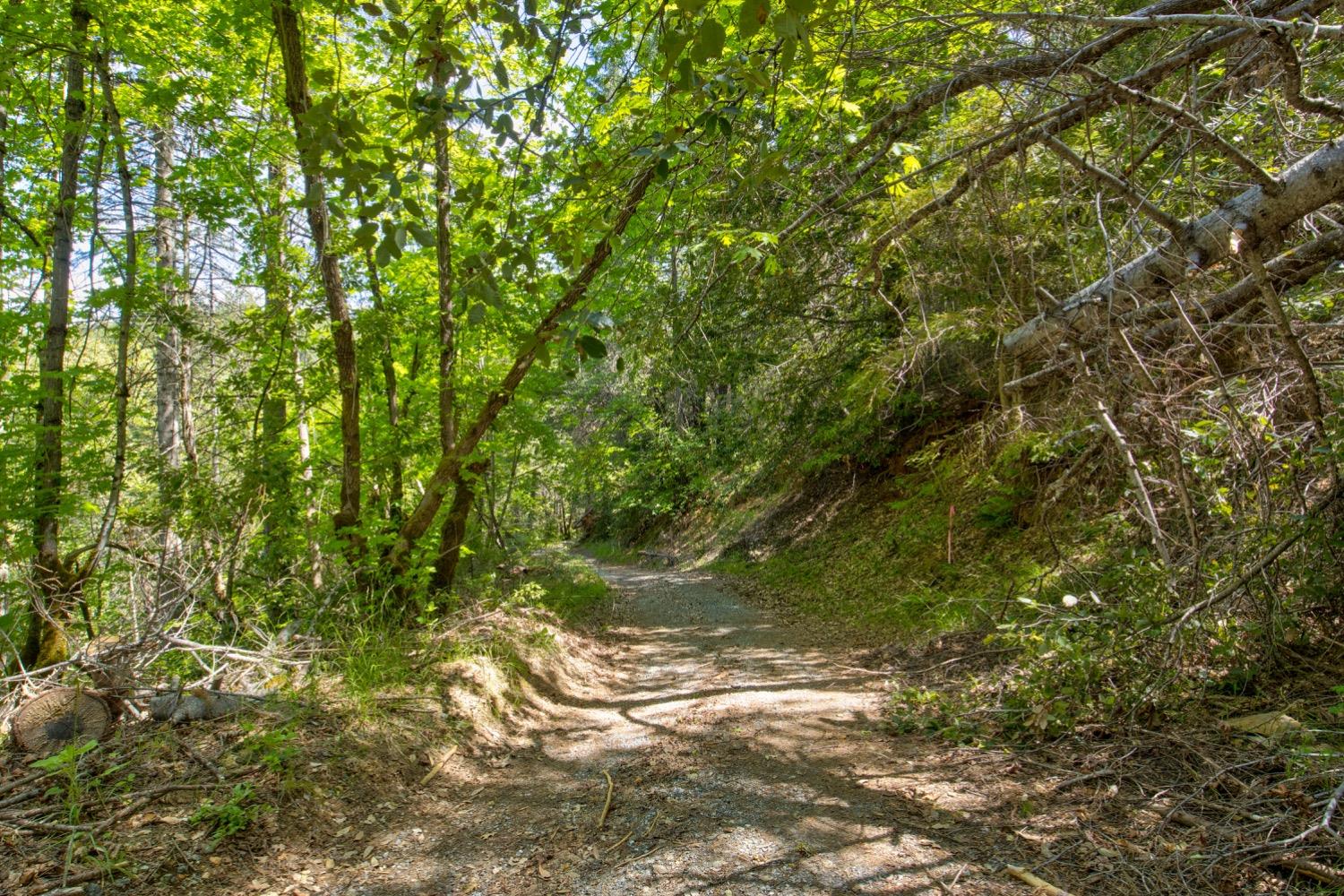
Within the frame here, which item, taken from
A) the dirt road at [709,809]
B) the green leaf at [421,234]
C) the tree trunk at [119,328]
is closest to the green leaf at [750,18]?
the green leaf at [421,234]

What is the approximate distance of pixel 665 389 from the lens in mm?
7742

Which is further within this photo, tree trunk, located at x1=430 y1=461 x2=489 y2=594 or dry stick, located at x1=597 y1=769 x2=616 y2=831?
tree trunk, located at x1=430 y1=461 x2=489 y2=594

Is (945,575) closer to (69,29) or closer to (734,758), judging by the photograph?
(734,758)

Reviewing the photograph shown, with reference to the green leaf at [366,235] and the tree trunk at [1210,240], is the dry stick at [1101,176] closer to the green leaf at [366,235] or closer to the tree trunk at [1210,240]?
the tree trunk at [1210,240]

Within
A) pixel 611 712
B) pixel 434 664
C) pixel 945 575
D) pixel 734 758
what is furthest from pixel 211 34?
pixel 945 575

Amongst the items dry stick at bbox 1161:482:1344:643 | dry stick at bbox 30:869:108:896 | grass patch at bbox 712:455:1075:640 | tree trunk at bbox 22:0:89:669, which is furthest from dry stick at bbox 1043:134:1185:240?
tree trunk at bbox 22:0:89:669

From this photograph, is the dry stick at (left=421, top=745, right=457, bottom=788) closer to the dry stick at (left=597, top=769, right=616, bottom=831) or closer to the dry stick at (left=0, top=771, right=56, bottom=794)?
the dry stick at (left=597, top=769, right=616, bottom=831)

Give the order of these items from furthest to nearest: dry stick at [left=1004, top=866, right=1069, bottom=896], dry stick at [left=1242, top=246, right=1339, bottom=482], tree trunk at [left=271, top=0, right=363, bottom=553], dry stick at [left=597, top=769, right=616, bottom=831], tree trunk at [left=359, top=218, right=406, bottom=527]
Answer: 1. tree trunk at [left=359, top=218, right=406, bottom=527]
2. tree trunk at [left=271, top=0, right=363, bottom=553]
3. dry stick at [left=597, top=769, right=616, bottom=831]
4. dry stick at [left=1242, top=246, right=1339, bottom=482]
5. dry stick at [left=1004, top=866, right=1069, bottom=896]

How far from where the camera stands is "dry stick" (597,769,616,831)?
3.76m

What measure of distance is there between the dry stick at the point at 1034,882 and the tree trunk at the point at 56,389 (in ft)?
22.0

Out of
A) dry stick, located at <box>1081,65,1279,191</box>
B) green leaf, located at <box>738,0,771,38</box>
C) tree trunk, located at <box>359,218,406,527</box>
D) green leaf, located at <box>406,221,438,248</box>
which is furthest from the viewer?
tree trunk, located at <box>359,218,406,527</box>

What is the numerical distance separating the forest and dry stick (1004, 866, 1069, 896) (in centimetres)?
2

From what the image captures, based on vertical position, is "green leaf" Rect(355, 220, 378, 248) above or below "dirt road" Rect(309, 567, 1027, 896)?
above

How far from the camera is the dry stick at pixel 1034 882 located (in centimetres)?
264
